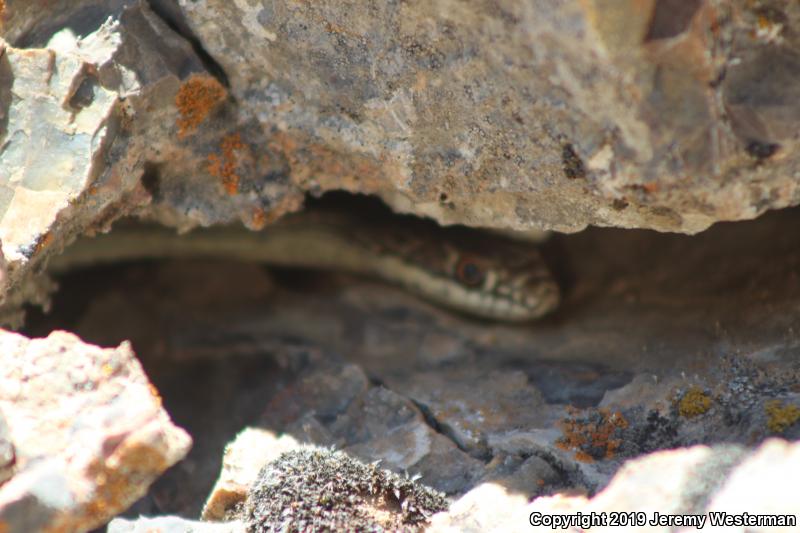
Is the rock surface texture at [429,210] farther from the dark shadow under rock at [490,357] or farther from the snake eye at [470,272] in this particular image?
the snake eye at [470,272]

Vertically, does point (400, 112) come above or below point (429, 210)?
below

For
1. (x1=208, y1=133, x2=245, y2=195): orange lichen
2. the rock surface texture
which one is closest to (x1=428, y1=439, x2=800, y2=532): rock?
the rock surface texture

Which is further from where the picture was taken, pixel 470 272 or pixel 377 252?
pixel 377 252

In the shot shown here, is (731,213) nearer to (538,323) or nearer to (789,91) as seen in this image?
(789,91)

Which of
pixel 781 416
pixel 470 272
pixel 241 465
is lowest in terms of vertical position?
pixel 241 465

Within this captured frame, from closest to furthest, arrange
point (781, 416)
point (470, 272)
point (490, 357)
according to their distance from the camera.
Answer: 1. point (781, 416)
2. point (490, 357)
3. point (470, 272)

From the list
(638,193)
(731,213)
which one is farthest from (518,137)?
(731,213)

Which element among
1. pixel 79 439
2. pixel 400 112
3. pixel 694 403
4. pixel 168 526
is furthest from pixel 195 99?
pixel 694 403

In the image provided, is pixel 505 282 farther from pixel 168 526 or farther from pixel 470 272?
pixel 168 526
